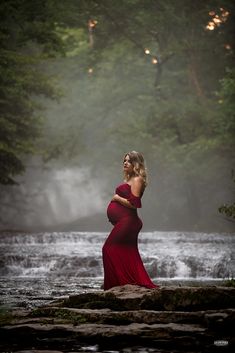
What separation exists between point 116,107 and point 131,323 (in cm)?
4478

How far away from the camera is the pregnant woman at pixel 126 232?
8711 millimetres

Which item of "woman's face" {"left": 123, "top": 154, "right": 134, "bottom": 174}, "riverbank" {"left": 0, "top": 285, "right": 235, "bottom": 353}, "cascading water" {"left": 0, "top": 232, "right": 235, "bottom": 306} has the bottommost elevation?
"cascading water" {"left": 0, "top": 232, "right": 235, "bottom": 306}

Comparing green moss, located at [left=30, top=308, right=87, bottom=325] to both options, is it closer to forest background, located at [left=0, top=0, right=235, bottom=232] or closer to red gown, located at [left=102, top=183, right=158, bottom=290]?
red gown, located at [left=102, top=183, right=158, bottom=290]

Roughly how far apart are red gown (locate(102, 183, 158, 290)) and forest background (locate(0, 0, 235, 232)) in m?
15.4

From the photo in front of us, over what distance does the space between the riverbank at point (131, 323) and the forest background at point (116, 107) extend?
56.2ft

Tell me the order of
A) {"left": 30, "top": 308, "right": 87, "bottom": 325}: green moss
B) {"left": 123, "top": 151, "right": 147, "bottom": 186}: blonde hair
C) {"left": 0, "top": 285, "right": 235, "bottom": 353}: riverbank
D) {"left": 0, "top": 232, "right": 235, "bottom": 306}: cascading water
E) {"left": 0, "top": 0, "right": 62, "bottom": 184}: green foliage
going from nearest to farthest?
{"left": 0, "top": 285, "right": 235, "bottom": 353}: riverbank
{"left": 30, "top": 308, "right": 87, "bottom": 325}: green moss
{"left": 123, "top": 151, "right": 147, "bottom": 186}: blonde hair
{"left": 0, "top": 232, "right": 235, "bottom": 306}: cascading water
{"left": 0, "top": 0, "right": 62, "bottom": 184}: green foliage

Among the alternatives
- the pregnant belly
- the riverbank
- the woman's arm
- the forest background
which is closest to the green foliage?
the forest background

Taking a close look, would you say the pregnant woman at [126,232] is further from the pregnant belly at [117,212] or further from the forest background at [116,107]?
the forest background at [116,107]

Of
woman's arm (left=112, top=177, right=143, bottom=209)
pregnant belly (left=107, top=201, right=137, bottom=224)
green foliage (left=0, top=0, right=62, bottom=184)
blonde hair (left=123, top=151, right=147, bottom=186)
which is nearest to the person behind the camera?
blonde hair (left=123, top=151, right=147, bottom=186)

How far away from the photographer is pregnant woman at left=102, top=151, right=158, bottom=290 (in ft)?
28.6

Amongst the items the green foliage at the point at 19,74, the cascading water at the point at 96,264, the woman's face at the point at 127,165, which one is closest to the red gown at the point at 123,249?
the woman's face at the point at 127,165

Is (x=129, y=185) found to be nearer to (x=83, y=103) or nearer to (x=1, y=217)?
(x=1, y=217)

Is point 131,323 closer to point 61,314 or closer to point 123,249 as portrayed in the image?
point 61,314

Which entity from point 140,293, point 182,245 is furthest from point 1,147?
point 140,293
